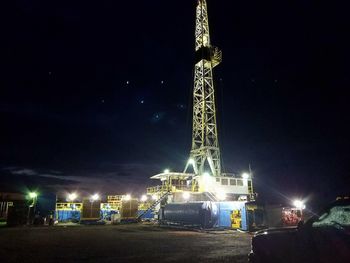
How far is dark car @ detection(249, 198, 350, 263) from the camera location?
13.0ft

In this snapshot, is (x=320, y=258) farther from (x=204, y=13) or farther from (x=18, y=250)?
(x=204, y=13)

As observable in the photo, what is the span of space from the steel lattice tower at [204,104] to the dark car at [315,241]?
32.8 meters

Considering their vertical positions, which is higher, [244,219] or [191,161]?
[191,161]

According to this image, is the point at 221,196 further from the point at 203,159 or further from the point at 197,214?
the point at 197,214

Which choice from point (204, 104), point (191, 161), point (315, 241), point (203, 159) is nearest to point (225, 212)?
point (203, 159)

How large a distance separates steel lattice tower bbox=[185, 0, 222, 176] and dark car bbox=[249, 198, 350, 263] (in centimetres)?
3275

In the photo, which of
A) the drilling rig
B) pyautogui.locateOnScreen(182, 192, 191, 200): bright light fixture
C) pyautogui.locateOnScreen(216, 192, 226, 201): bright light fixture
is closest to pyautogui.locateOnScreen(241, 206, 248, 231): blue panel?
the drilling rig

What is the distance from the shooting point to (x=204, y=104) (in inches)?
1602

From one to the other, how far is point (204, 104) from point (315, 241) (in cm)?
3696

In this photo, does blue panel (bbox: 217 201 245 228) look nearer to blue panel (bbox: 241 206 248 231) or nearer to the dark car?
blue panel (bbox: 241 206 248 231)

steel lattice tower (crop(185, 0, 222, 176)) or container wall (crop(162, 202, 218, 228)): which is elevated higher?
steel lattice tower (crop(185, 0, 222, 176))

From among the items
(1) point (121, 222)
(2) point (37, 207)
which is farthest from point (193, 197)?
(2) point (37, 207)

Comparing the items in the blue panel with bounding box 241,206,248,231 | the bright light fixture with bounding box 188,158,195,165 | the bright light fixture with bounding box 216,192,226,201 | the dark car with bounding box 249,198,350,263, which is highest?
the bright light fixture with bounding box 188,158,195,165

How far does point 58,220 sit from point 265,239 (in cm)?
3135
